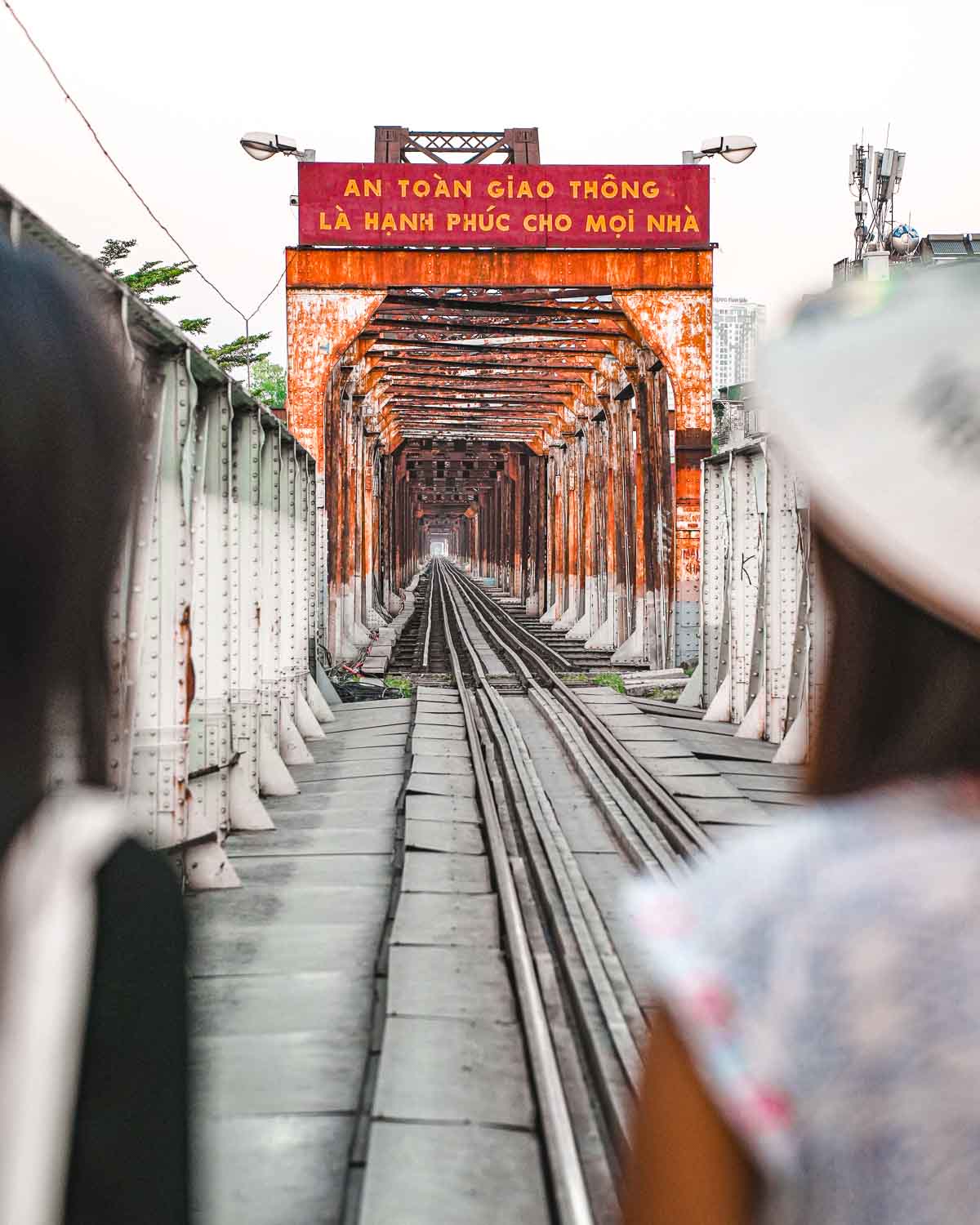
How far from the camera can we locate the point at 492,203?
15742 mm

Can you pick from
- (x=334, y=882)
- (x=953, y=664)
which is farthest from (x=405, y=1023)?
(x=953, y=664)

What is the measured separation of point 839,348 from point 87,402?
0.58m

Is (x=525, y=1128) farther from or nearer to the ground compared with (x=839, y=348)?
nearer to the ground

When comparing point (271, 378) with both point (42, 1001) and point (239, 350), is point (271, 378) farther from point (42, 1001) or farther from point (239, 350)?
point (42, 1001)

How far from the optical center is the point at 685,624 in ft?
54.7

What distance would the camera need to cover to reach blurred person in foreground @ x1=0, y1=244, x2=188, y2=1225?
31.5 inches

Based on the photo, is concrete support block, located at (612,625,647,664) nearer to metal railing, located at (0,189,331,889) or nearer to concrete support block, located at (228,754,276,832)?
metal railing, located at (0,189,331,889)

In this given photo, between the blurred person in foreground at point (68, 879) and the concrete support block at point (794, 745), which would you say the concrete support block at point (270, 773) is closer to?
the concrete support block at point (794, 745)

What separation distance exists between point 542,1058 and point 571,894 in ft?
6.64

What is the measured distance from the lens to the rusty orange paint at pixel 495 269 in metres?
15.8

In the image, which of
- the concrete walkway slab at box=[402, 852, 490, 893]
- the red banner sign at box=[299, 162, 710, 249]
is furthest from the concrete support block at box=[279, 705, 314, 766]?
the red banner sign at box=[299, 162, 710, 249]

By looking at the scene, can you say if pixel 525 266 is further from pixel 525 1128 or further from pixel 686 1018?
pixel 686 1018

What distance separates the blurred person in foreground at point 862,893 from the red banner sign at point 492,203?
51.7 feet

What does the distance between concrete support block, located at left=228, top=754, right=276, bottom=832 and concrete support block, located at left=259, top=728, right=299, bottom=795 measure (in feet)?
3.49
